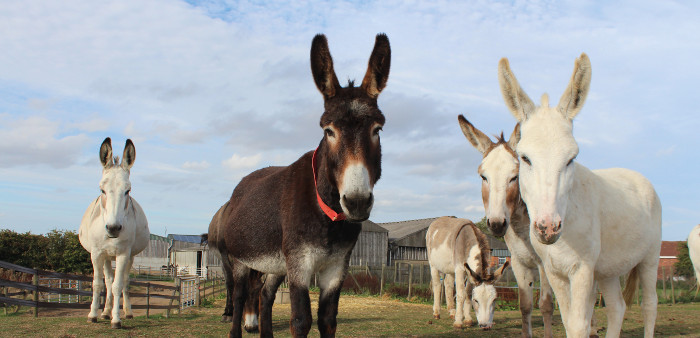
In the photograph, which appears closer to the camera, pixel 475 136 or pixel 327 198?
pixel 327 198

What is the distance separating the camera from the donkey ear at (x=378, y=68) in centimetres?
413

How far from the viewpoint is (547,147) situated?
11.5ft

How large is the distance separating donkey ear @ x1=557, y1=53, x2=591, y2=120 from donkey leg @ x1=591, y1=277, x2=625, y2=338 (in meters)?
1.90

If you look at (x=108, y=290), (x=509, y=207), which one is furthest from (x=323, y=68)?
(x=108, y=290)

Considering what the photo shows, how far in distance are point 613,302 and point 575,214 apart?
1445 millimetres

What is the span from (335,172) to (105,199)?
696 cm

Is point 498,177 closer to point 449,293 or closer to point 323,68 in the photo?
point 323,68

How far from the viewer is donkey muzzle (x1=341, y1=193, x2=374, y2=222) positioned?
348 cm

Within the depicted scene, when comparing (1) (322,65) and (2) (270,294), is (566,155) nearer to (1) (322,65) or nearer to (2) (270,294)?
(1) (322,65)

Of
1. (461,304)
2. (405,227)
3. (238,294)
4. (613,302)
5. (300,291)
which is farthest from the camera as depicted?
(405,227)

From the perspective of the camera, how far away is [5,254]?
89.7 feet

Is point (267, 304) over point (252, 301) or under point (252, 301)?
over

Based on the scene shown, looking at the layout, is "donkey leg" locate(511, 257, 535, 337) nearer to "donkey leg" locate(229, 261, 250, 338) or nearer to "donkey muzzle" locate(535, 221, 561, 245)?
"donkey leg" locate(229, 261, 250, 338)

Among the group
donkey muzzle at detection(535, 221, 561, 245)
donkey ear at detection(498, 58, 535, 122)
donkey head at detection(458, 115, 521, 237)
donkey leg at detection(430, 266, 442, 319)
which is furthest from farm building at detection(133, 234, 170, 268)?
donkey muzzle at detection(535, 221, 561, 245)
